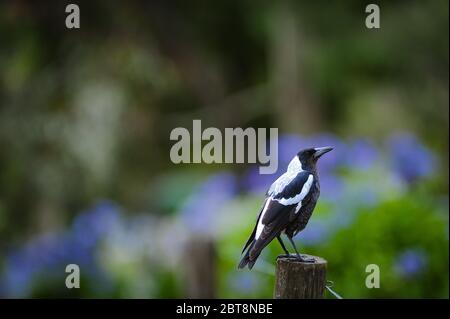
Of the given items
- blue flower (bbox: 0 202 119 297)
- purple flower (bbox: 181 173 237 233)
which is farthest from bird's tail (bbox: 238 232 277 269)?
blue flower (bbox: 0 202 119 297)

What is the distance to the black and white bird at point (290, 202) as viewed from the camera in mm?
2198

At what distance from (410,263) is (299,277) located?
8.81ft

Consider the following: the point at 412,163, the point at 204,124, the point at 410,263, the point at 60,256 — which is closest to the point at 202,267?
the point at 410,263

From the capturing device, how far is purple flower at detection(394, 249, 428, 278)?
192 inches

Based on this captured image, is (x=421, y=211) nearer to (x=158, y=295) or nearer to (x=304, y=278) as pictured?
(x=158, y=295)

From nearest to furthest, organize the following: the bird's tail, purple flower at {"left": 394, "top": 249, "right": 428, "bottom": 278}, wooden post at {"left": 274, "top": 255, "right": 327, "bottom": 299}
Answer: the bird's tail < wooden post at {"left": 274, "top": 255, "right": 327, "bottom": 299} < purple flower at {"left": 394, "top": 249, "right": 428, "bottom": 278}

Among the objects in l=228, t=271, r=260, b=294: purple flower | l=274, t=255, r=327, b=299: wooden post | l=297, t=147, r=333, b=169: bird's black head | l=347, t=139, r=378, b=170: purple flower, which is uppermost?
l=347, t=139, r=378, b=170: purple flower

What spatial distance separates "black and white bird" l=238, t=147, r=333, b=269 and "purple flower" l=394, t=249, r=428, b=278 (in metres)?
2.79

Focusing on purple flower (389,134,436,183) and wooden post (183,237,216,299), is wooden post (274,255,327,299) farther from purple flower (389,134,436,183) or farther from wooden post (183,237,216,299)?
purple flower (389,134,436,183)

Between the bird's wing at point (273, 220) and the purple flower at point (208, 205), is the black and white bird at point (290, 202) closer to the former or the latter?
the bird's wing at point (273, 220)

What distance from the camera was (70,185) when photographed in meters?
7.22

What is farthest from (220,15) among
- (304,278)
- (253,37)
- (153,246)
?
(304,278)

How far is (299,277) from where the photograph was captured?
7.80 ft

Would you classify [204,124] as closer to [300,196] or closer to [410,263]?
[410,263]
